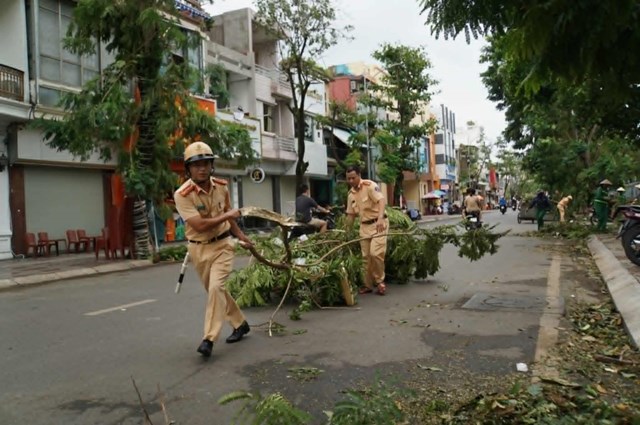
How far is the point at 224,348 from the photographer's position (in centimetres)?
508

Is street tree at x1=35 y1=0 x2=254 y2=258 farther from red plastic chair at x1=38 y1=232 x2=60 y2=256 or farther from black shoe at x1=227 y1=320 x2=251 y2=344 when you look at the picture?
black shoe at x1=227 y1=320 x2=251 y2=344

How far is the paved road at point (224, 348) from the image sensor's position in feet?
12.4

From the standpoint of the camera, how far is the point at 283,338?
542 cm

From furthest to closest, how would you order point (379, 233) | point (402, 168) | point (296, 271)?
point (402, 168) < point (379, 233) < point (296, 271)

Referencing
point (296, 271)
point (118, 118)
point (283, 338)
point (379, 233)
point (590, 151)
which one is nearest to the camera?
point (283, 338)

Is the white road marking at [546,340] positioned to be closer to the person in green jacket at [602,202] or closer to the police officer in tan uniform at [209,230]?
the police officer in tan uniform at [209,230]

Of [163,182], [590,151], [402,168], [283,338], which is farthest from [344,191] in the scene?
[283,338]

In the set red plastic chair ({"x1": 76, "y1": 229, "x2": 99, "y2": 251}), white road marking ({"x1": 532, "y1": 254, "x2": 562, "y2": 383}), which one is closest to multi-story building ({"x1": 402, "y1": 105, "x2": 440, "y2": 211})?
red plastic chair ({"x1": 76, "y1": 229, "x2": 99, "y2": 251})

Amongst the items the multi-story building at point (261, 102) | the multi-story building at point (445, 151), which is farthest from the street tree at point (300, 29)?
the multi-story building at point (445, 151)

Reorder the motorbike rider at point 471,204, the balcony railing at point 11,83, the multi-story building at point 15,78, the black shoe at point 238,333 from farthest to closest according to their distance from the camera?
the motorbike rider at point 471,204 < the multi-story building at point 15,78 < the balcony railing at point 11,83 < the black shoe at point 238,333

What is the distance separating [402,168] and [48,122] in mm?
27237

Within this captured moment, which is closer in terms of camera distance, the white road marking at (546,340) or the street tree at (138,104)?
the white road marking at (546,340)

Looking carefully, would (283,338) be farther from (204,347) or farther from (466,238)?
(466,238)

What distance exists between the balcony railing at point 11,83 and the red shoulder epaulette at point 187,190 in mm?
12792
